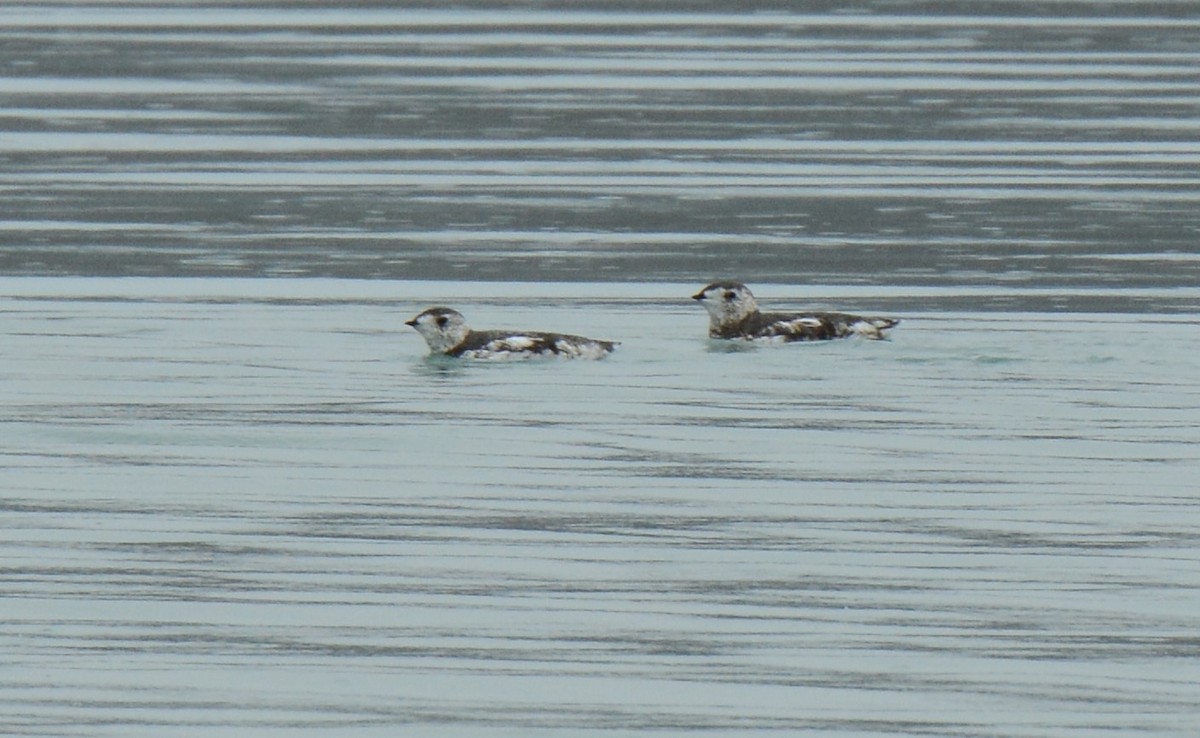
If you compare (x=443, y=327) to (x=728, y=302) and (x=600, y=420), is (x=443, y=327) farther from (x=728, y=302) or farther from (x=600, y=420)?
(x=600, y=420)

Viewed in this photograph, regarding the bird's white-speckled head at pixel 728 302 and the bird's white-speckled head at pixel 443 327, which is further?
the bird's white-speckled head at pixel 728 302

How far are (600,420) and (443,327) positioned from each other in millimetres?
1995

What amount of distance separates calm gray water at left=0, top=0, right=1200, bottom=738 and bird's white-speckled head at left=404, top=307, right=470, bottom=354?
24 cm

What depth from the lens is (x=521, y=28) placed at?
111 feet

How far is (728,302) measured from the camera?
1448cm

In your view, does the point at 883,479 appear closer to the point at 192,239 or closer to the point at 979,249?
the point at 979,249

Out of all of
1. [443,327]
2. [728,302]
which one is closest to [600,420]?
[443,327]

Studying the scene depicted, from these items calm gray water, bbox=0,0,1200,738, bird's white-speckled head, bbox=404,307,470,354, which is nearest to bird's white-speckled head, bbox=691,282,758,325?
calm gray water, bbox=0,0,1200,738

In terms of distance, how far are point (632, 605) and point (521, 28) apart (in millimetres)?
25292

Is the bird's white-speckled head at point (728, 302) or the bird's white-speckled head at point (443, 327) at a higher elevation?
the bird's white-speckled head at point (728, 302)

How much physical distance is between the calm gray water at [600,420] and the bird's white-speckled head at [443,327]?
9.4 inches

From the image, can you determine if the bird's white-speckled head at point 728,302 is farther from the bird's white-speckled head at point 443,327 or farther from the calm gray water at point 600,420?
the bird's white-speckled head at point 443,327

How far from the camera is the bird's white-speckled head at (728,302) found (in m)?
14.5

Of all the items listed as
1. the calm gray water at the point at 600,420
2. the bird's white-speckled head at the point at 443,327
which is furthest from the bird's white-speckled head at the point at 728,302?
the bird's white-speckled head at the point at 443,327
